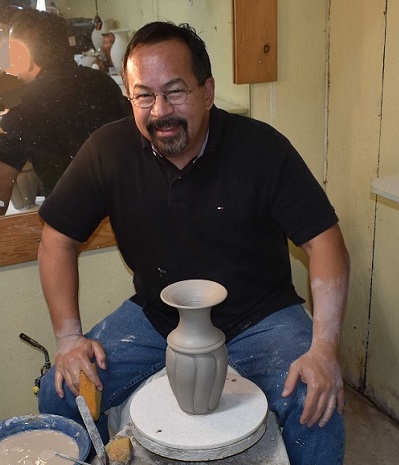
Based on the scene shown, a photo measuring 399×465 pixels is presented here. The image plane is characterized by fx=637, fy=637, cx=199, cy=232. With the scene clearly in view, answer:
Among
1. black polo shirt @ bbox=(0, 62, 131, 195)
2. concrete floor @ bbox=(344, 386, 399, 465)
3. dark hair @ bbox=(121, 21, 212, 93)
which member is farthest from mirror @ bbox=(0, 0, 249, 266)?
concrete floor @ bbox=(344, 386, 399, 465)

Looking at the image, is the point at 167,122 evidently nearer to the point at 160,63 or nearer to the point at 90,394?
the point at 160,63

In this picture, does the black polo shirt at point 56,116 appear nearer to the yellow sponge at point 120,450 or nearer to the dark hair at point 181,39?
the dark hair at point 181,39

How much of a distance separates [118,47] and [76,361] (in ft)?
3.52

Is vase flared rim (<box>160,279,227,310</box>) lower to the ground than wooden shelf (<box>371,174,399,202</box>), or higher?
lower

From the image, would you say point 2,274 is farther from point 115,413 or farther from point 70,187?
point 115,413

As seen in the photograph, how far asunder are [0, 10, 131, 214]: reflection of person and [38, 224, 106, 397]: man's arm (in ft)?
1.12

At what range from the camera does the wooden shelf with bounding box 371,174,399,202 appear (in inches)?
77.0

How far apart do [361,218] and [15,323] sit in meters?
1.34

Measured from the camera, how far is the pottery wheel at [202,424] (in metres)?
1.37

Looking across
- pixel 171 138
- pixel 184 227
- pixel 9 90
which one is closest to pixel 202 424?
pixel 184 227

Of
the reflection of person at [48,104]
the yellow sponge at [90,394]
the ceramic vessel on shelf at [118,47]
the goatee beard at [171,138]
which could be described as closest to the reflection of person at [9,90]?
the reflection of person at [48,104]

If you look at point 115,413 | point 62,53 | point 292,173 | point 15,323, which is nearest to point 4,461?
point 115,413

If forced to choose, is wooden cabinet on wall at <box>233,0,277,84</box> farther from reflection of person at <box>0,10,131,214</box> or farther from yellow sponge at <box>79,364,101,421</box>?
yellow sponge at <box>79,364,101,421</box>

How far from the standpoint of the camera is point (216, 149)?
5.97 ft
